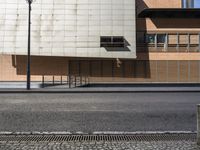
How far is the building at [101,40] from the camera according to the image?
4575 centimetres

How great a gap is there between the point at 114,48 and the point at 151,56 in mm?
4582

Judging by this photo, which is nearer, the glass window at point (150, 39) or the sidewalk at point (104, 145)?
the sidewalk at point (104, 145)

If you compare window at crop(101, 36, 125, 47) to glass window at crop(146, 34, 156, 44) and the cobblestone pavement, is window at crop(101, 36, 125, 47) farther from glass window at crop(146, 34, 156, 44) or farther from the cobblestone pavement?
the cobblestone pavement

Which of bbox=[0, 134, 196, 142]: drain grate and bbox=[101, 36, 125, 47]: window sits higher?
bbox=[101, 36, 125, 47]: window

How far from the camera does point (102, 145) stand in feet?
26.3

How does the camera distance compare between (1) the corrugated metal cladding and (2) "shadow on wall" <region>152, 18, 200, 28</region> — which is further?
(2) "shadow on wall" <region>152, 18, 200, 28</region>

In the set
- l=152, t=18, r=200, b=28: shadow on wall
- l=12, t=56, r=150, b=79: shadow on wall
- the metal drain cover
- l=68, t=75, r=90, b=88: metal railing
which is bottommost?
the metal drain cover

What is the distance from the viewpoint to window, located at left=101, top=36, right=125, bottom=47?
45.6m

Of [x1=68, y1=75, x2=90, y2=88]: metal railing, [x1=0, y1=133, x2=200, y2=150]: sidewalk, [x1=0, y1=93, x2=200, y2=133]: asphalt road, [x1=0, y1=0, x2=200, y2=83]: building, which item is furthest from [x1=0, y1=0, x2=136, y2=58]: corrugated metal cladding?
[x1=0, y1=133, x2=200, y2=150]: sidewalk

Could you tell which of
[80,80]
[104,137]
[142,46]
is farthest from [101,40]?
[104,137]

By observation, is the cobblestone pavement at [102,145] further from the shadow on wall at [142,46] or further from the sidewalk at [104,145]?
the shadow on wall at [142,46]

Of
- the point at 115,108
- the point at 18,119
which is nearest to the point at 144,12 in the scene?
the point at 115,108

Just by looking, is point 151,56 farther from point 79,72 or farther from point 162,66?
point 79,72

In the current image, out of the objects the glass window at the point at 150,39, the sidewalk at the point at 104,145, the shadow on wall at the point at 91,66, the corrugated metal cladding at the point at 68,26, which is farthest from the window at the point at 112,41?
the sidewalk at the point at 104,145
